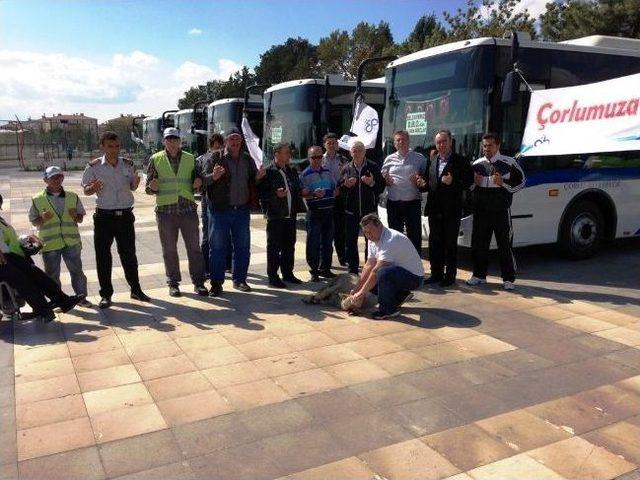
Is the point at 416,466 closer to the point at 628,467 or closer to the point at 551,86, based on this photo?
the point at 628,467

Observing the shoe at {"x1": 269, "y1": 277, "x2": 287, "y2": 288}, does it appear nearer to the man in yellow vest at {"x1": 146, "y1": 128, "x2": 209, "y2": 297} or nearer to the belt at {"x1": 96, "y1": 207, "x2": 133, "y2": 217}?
the man in yellow vest at {"x1": 146, "y1": 128, "x2": 209, "y2": 297}

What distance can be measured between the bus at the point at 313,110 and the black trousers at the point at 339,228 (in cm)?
379

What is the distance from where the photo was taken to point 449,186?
662 centimetres

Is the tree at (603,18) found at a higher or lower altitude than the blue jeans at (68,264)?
higher

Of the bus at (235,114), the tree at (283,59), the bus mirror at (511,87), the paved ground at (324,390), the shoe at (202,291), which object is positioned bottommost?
the paved ground at (324,390)

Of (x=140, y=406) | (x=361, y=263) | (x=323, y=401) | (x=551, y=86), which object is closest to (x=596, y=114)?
(x=551, y=86)

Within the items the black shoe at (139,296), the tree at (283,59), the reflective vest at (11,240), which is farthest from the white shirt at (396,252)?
the tree at (283,59)

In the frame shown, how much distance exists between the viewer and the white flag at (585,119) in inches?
223

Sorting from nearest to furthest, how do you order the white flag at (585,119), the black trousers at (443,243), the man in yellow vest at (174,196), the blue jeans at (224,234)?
the white flag at (585,119), the man in yellow vest at (174,196), the blue jeans at (224,234), the black trousers at (443,243)

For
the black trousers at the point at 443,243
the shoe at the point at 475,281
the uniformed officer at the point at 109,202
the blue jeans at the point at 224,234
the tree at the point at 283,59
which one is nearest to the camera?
the uniformed officer at the point at 109,202

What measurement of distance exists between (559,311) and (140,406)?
424cm

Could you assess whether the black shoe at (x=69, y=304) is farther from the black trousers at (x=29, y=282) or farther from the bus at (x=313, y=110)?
the bus at (x=313, y=110)

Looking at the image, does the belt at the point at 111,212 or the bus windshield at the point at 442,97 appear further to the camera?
the bus windshield at the point at 442,97

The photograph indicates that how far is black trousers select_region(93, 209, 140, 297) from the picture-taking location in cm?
610
